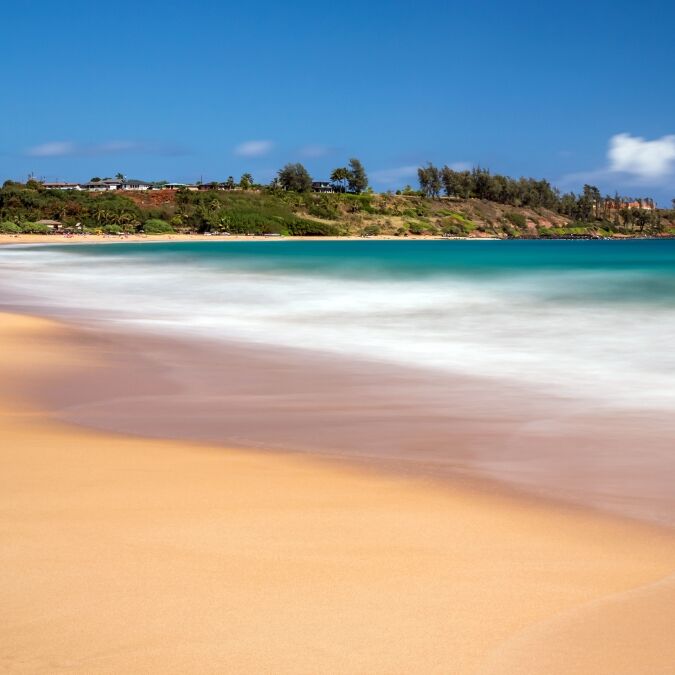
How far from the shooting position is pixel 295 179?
121562mm

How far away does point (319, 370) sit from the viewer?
9266mm

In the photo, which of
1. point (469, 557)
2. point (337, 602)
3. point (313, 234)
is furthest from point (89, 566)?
point (313, 234)

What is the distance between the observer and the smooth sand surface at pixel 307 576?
2758 mm

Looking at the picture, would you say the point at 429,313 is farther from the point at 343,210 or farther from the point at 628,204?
the point at 628,204

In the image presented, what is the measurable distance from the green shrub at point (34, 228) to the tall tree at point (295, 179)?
47.9 meters

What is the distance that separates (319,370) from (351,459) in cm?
399

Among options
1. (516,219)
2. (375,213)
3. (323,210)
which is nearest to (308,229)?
(323,210)

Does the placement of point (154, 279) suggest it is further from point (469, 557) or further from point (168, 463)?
point (469, 557)

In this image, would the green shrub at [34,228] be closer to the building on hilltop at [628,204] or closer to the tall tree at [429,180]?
the tall tree at [429,180]

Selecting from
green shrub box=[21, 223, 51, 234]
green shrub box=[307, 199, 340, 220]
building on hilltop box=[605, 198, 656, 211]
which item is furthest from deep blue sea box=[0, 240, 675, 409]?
building on hilltop box=[605, 198, 656, 211]

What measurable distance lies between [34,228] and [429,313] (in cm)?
6610

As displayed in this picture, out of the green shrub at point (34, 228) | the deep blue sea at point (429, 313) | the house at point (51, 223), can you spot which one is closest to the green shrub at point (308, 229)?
the house at point (51, 223)

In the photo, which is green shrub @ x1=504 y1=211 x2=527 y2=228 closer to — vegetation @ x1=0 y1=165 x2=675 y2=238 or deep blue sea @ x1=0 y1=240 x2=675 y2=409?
vegetation @ x1=0 y1=165 x2=675 y2=238

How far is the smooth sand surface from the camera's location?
2.76 meters
